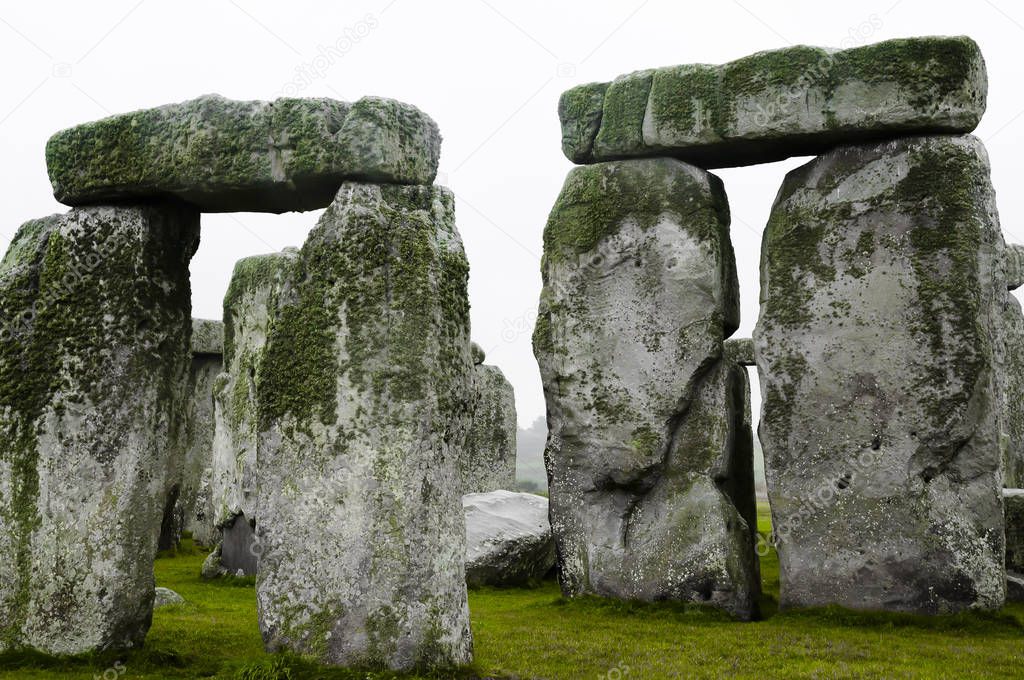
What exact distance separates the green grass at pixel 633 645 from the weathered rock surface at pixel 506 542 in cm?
86

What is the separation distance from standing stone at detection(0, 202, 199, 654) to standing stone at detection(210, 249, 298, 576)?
13.9 ft

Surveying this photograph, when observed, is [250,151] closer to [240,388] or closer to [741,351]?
[240,388]

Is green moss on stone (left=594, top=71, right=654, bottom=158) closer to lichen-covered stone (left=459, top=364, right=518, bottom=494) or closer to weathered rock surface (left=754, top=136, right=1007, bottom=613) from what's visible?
weathered rock surface (left=754, top=136, right=1007, bottom=613)

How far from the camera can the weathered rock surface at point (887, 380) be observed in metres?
9.46

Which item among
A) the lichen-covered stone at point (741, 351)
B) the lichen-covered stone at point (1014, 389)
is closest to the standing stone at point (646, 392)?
the lichen-covered stone at point (741, 351)

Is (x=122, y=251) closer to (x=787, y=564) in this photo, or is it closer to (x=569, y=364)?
(x=569, y=364)

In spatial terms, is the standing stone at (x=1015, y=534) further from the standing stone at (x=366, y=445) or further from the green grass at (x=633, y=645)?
the standing stone at (x=366, y=445)

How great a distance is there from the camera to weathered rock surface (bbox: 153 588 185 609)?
970 cm

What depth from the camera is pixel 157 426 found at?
23.3 feet

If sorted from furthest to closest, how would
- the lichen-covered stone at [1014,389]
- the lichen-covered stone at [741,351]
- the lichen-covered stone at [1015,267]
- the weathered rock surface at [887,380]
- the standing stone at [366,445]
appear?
the lichen-covered stone at [741,351], the lichen-covered stone at [1015,267], the lichen-covered stone at [1014,389], the weathered rock surface at [887,380], the standing stone at [366,445]

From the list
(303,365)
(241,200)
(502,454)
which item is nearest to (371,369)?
(303,365)

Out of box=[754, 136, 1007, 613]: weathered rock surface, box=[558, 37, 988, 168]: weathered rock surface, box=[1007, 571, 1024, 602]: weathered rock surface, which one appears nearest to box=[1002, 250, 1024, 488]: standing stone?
box=[1007, 571, 1024, 602]: weathered rock surface

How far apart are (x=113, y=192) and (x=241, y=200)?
2.67 feet

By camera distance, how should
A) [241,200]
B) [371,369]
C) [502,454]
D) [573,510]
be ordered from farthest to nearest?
1. [502,454]
2. [573,510]
3. [241,200]
4. [371,369]
